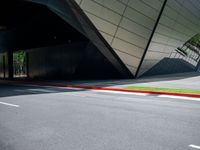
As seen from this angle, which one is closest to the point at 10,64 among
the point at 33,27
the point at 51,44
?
the point at 51,44

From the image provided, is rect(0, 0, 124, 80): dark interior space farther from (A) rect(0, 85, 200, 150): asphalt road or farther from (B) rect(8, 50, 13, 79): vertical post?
(A) rect(0, 85, 200, 150): asphalt road

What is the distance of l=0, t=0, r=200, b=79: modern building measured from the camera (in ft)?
70.6

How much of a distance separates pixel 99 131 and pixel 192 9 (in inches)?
1183

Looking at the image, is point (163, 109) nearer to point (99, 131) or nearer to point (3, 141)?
point (99, 131)

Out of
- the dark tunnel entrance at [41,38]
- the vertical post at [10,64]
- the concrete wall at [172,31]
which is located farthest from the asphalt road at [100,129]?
the vertical post at [10,64]

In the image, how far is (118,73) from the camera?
27.0 metres

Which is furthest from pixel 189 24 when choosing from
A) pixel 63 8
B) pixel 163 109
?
pixel 163 109

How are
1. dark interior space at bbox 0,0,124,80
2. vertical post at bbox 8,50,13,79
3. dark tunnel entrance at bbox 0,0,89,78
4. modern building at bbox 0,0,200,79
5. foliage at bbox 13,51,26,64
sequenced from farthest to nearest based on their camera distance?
foliage at bbox 13,51,26,64 → vertical post at bbox 8,50,13,79 → dark tunnel entrance at bbox 0,0,89,78 → dark interior space at bbox 0,0,124,80 → modern building at bbox 0,0,200,79

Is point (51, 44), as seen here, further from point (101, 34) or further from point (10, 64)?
point (10, 64)

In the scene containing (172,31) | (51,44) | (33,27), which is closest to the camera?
(172,31)

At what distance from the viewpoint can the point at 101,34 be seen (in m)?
21.6

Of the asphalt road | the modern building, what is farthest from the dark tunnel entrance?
the asphalt road

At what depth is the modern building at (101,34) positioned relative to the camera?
2152 centimetres

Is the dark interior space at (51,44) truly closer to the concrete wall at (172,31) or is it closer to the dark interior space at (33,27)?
the dark interior space at (33,27)
